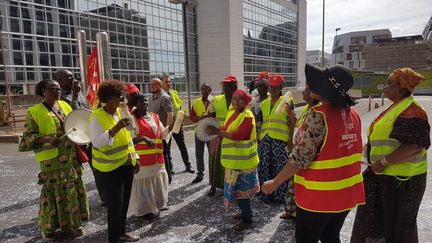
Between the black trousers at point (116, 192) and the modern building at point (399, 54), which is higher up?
the modern building at point (399, 54)

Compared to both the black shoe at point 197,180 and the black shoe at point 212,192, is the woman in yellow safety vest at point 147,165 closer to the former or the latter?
the black shoe at point 212,192

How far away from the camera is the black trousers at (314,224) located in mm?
2230

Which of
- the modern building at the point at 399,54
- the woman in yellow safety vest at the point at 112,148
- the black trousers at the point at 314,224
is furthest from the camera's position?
the modern building at the point at 399,54

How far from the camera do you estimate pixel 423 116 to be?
2.63 m

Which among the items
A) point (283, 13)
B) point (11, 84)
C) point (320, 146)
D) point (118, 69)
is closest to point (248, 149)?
point (320, 146)

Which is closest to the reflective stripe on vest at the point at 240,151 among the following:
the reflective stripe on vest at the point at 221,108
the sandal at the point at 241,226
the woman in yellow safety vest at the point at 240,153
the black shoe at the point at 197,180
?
the woman in yellow safety vest at the point at 240,153

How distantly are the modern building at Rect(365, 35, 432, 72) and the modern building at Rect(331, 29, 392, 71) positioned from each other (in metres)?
20.0

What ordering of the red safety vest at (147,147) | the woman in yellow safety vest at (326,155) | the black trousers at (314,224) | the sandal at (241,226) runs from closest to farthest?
1. the woman in yellow safety vest at (326,155)
2. the black trousers at (314,224)
3. the sandal at (241,226)
4. the red safety vest at (147,147)

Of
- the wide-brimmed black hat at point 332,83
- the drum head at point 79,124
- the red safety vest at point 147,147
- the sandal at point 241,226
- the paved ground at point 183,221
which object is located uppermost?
the wide-brimmed black hat at point 332,83

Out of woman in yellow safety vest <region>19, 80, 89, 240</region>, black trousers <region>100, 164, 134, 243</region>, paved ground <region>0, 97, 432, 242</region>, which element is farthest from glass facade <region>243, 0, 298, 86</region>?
black trousers <region>100, 164, 134, 243</region>

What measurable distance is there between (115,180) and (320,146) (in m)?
2.12

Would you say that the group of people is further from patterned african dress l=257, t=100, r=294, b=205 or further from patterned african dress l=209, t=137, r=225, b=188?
patterned african dress l=209, t=137, r=225, b=188

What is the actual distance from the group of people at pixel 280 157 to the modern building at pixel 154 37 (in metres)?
20.6

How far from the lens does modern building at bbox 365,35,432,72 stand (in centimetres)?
6612
